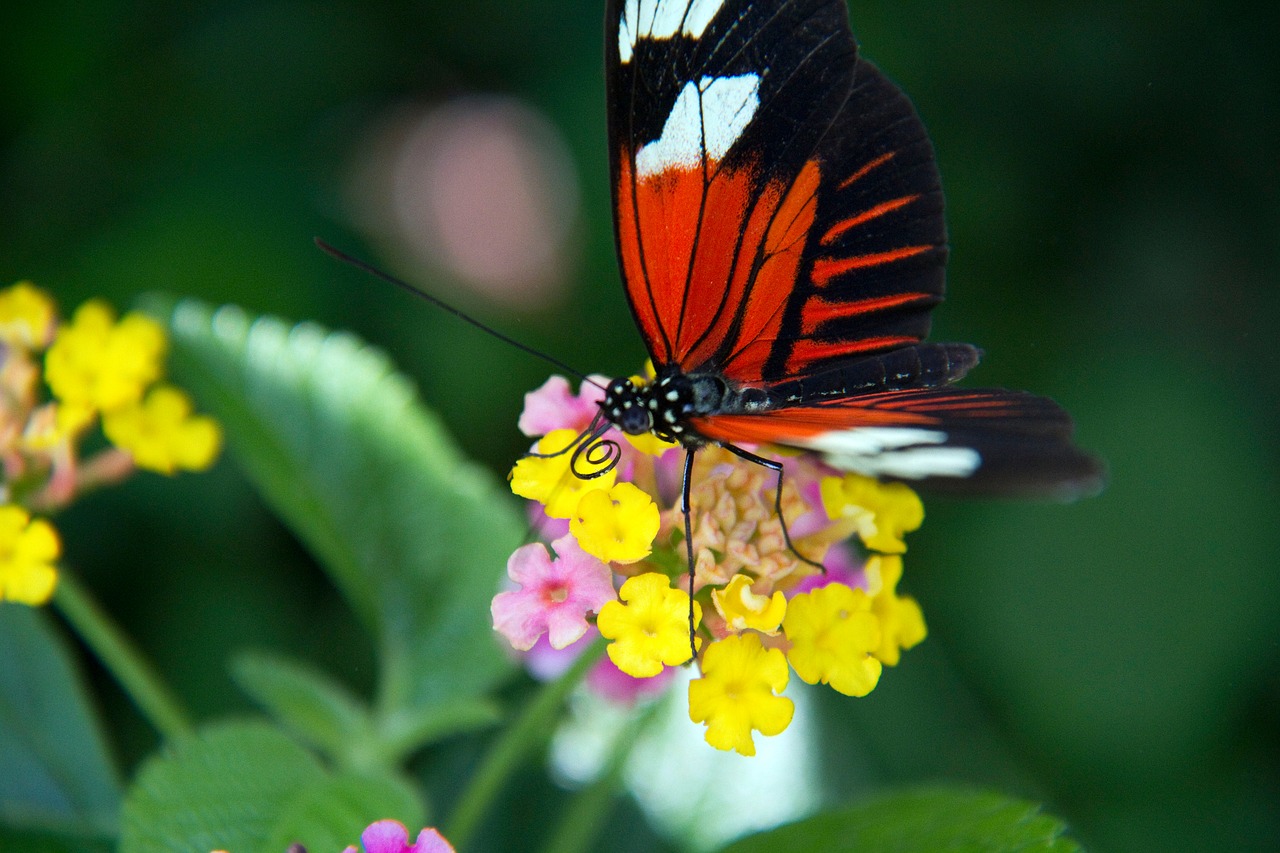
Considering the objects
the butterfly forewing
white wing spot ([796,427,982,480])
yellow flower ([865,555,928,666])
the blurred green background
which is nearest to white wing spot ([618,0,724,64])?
the butterfly forewing

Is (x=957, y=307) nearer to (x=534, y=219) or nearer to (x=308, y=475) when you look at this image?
(x=534, y=219)

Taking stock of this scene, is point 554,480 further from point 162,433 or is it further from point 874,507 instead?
point 162,433

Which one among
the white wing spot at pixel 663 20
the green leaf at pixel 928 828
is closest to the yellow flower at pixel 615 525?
the green leaf at pixel 928 828

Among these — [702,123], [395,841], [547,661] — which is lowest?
[547,661]

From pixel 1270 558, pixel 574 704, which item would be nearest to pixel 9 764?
pixel 574 704

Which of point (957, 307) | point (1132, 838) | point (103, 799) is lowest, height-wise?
point (1132, 838)

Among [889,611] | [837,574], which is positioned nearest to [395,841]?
[889,611]

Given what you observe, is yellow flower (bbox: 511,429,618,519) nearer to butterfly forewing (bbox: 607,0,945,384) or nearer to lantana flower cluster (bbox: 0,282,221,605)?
butterfly forewing (bbox: 607,0,945,384)

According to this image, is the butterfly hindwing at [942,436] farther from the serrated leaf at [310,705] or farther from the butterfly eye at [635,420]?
the serrated leaf at [310,705]
